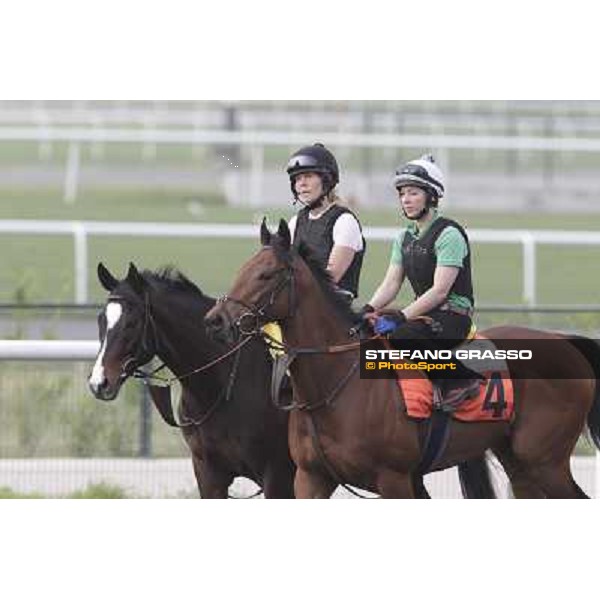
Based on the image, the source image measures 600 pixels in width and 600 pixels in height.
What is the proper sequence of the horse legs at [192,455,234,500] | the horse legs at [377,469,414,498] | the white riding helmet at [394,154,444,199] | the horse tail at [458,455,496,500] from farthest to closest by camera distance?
the horse tail at [458,455,496,500]
the horse legs at [192,455,234,500]
the white riding helmet at [394,154,444,199]
the horse legs at [377,469,414,498]

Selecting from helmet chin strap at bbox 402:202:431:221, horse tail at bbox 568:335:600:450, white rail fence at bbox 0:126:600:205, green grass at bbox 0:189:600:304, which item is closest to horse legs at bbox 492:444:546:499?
horse tail at bbox 568:335:600:450

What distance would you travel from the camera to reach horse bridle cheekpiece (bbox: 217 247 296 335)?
6434 millimetres

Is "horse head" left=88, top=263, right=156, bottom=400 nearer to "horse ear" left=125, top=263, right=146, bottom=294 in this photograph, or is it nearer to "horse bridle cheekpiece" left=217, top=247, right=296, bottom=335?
"horse ear" left=125, top=263, right=146, bottom=294

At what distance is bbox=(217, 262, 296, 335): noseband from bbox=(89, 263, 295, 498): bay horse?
0.71 meters

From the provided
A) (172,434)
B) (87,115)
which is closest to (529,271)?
(172,434)

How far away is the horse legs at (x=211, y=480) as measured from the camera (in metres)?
7.15

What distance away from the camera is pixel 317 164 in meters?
6.98

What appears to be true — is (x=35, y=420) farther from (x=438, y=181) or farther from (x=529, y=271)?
(x=529, y=271)

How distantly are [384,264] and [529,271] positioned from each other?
2.66 metres

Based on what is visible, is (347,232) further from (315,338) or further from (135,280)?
(135,280)

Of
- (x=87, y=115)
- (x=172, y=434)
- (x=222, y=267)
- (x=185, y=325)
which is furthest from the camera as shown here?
(x=87, y=115)

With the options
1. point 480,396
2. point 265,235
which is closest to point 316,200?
point 265,235

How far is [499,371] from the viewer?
7090 millimetres

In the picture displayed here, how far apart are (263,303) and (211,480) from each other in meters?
1.07
